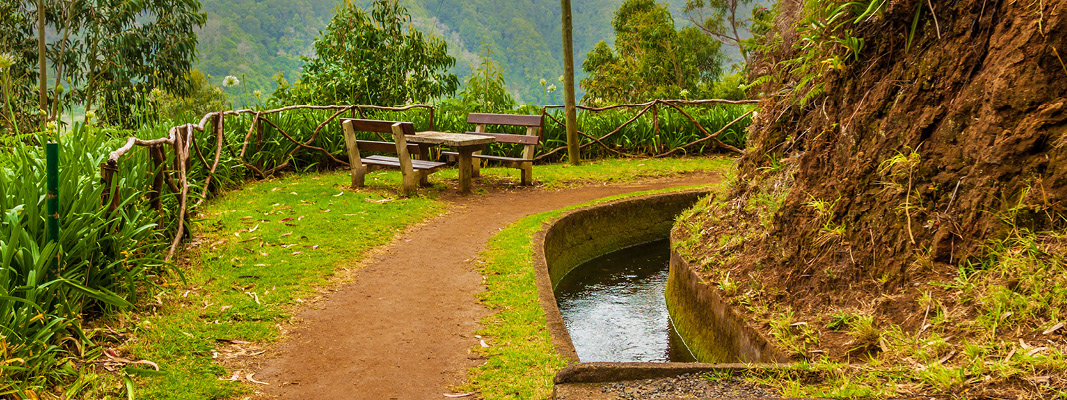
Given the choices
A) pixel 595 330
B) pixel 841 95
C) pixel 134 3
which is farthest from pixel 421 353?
pixel 134 3

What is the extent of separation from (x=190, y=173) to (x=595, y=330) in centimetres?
395

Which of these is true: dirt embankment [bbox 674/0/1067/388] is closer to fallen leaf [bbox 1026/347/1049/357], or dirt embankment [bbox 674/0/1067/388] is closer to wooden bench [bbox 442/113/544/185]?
fallen leaf [bbox 1026/347/1049/357]

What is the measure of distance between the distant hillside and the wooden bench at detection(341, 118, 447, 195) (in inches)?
1982

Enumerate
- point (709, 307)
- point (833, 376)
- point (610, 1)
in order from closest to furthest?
point (833, 376), point (709, 307), point (610, 1)

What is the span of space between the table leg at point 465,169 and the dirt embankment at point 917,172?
4087mm

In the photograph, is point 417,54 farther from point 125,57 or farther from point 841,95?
point 125,57

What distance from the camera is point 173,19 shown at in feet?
68.6

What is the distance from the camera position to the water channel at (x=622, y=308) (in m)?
4.86

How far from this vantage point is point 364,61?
1313 cm

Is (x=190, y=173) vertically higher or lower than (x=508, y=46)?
lower

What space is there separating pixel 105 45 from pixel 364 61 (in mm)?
11959

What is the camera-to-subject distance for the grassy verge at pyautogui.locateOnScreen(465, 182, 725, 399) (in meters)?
3.45

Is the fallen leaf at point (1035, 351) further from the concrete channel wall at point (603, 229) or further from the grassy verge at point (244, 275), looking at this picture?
the concrete channel wall at point (603, 229)

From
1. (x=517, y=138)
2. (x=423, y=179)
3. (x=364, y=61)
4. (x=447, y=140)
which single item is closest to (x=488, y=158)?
(x=517, y=138)
